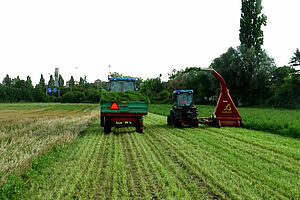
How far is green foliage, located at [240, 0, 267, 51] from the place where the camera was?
33.9m

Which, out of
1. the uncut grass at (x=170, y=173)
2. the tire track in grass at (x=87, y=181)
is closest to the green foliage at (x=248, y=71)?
the uncut grass at (x=170, y=173)

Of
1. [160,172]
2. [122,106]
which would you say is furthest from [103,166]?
[122,106]

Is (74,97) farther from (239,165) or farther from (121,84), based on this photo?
(239,165)

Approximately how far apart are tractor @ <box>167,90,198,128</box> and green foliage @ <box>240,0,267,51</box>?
89.7 feet

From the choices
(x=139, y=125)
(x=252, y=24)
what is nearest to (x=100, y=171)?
(x=139, y=125)

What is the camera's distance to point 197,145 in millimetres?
7000

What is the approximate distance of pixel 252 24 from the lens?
1336 inches

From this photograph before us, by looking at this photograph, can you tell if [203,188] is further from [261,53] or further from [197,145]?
[261,53]

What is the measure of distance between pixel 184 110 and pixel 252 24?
96.9 ft

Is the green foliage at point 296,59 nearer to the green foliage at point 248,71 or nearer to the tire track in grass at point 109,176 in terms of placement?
the green foliage at point 248,71

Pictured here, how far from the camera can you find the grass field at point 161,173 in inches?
138

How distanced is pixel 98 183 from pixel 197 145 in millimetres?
3955

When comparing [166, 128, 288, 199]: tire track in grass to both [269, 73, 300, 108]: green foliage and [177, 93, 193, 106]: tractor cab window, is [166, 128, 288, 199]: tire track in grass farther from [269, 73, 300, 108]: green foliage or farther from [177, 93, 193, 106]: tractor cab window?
[269, 73, 300, 108]: green foliage

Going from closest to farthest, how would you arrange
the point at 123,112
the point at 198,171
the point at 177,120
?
the point at 198,171
the point at 123,112
the point at 177,120
